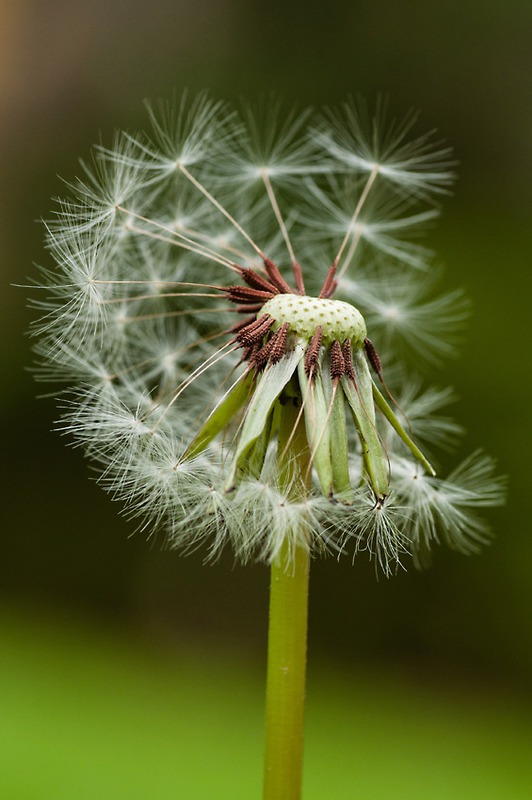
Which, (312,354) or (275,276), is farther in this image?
(275,276)

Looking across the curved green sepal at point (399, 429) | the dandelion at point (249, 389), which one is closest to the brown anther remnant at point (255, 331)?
the dandelion at point (249, 389)

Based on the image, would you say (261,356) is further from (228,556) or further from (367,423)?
(228,556)

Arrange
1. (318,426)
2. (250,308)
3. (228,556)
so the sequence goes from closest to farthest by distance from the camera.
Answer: (318,426) → (250,308) → (228,556)

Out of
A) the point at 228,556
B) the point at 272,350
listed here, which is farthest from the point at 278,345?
the point at 228,556

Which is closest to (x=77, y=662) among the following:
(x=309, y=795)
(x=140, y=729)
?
(x=140, y=729)

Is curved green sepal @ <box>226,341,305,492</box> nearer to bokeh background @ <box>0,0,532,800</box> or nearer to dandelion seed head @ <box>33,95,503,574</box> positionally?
dandelion seed head @ <box>33,95,503,574</box>

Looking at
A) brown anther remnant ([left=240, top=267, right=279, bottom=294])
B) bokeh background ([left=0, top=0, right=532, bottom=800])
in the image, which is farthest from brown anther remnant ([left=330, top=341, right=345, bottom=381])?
bokeh background ([left=0, top=0, right=532, bottom=800])
